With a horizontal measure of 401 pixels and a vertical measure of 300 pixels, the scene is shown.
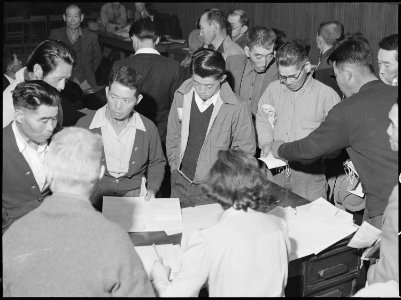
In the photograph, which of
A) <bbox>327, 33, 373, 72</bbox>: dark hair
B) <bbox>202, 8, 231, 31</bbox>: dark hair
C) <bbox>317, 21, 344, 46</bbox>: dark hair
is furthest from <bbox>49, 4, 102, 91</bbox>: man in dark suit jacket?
<bbox>327, 33, 373, 72</bbox>: dark hair

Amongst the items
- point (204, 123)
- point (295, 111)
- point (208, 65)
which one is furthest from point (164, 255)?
point (295, 111)

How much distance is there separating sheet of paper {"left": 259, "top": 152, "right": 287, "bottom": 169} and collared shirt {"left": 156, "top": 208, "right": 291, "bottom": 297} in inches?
54.5

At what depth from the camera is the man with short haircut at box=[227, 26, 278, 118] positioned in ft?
14.4

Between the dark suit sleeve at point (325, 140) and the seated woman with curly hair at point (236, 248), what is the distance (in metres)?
1.07

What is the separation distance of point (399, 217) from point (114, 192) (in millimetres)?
1765

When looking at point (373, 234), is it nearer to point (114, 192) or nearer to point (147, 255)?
point (147, 255)

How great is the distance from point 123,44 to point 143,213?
6.81 m

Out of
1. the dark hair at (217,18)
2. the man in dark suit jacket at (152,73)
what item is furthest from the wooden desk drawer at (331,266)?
the dark hair at (217,18)

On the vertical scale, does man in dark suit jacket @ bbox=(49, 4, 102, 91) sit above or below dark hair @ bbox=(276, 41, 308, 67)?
below

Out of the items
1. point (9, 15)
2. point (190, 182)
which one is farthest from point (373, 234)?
point (9, 15)

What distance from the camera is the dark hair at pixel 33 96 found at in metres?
2.97

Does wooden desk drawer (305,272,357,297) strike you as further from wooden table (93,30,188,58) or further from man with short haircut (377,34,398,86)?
wooden table (93,30,188,58)

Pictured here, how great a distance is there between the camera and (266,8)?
10750 millimetres

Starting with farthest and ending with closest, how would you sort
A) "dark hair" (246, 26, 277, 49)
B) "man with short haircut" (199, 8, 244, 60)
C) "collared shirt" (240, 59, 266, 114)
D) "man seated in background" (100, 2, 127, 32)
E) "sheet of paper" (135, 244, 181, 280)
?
"man seated in background" (100, 2, 127, 32)
"man with short haircut" (199, 8, 244, 60)
"collared shirt" (240, 59, 266, 114)
"dark hair" (246, 26, 277, 49)
"sheet of paper" (135, 244, 181, 280)
